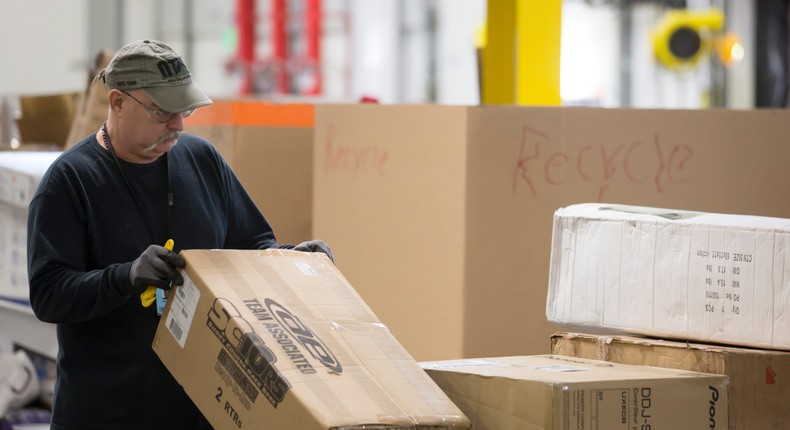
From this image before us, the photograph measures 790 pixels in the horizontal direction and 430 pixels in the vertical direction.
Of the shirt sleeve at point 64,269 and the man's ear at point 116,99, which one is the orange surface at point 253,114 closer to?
the man's ear at point 116,99

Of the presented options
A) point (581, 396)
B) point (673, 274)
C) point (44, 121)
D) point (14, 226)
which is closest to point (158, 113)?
point (581, 396)

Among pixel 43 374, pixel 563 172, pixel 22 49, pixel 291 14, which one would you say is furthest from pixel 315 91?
pixel 563 172

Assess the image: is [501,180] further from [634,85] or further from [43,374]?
[634,85]

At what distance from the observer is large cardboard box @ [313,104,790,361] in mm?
3016

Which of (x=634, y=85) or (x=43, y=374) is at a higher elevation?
(x=634, y=85)

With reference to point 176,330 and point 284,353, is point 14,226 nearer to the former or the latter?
point 176,330

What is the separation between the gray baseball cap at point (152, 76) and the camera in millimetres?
2049

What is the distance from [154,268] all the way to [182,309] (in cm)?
9

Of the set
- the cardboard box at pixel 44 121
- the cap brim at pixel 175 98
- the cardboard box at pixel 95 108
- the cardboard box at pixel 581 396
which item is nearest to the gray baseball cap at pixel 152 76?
the cap brim at pixel 175 98

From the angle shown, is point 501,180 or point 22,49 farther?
point 22,49

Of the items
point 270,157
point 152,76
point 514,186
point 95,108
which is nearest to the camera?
point 152,76

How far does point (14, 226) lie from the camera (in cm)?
361

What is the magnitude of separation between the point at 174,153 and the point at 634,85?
32.7 ft

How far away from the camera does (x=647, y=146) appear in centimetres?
309
